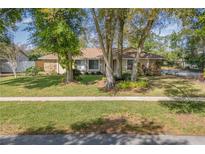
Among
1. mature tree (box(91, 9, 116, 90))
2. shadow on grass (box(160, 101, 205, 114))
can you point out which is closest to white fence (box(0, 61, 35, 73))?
mature tree (box(91, 9, 116, 90))

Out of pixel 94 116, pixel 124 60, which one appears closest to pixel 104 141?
pixel 94 116

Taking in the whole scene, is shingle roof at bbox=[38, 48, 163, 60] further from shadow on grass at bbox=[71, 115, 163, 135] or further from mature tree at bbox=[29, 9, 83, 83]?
shadow on grass at bbox=[71, 115, 163, 135]

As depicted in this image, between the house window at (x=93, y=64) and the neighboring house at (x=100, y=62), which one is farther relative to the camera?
the house window at (x=93, y=64)

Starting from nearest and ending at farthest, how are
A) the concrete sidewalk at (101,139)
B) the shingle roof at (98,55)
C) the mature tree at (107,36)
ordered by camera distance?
the concrete sidewalk at (101,139) < the mature tree at (107,36) < the shingle roof at (98,55)

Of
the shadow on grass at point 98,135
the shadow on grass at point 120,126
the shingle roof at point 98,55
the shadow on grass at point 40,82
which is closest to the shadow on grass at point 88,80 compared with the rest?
the shadow on grass at point 40,82

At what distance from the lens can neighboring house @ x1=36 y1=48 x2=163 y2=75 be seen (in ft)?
92.4

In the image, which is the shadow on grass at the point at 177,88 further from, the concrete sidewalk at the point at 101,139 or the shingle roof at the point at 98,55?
the shingle roof at the point at 98,55

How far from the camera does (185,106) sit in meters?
9.91

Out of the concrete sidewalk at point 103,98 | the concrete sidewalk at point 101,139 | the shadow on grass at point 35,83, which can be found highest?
the shadow on grass at point 35,83

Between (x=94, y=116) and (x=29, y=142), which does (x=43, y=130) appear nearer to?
(x=29, y=142)

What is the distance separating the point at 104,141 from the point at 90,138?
0.43 m

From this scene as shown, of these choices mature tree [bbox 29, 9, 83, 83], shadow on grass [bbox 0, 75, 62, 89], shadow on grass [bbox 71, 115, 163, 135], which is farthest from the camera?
shadow on grass [bbox 0, 75, 62, 89]

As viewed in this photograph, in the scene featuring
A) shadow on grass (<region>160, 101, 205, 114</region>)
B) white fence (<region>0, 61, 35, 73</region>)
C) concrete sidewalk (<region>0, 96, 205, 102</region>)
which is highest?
white fence (<region>0, 61, 35, 73</region>)

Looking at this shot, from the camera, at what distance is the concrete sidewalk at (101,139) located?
5648 mm
